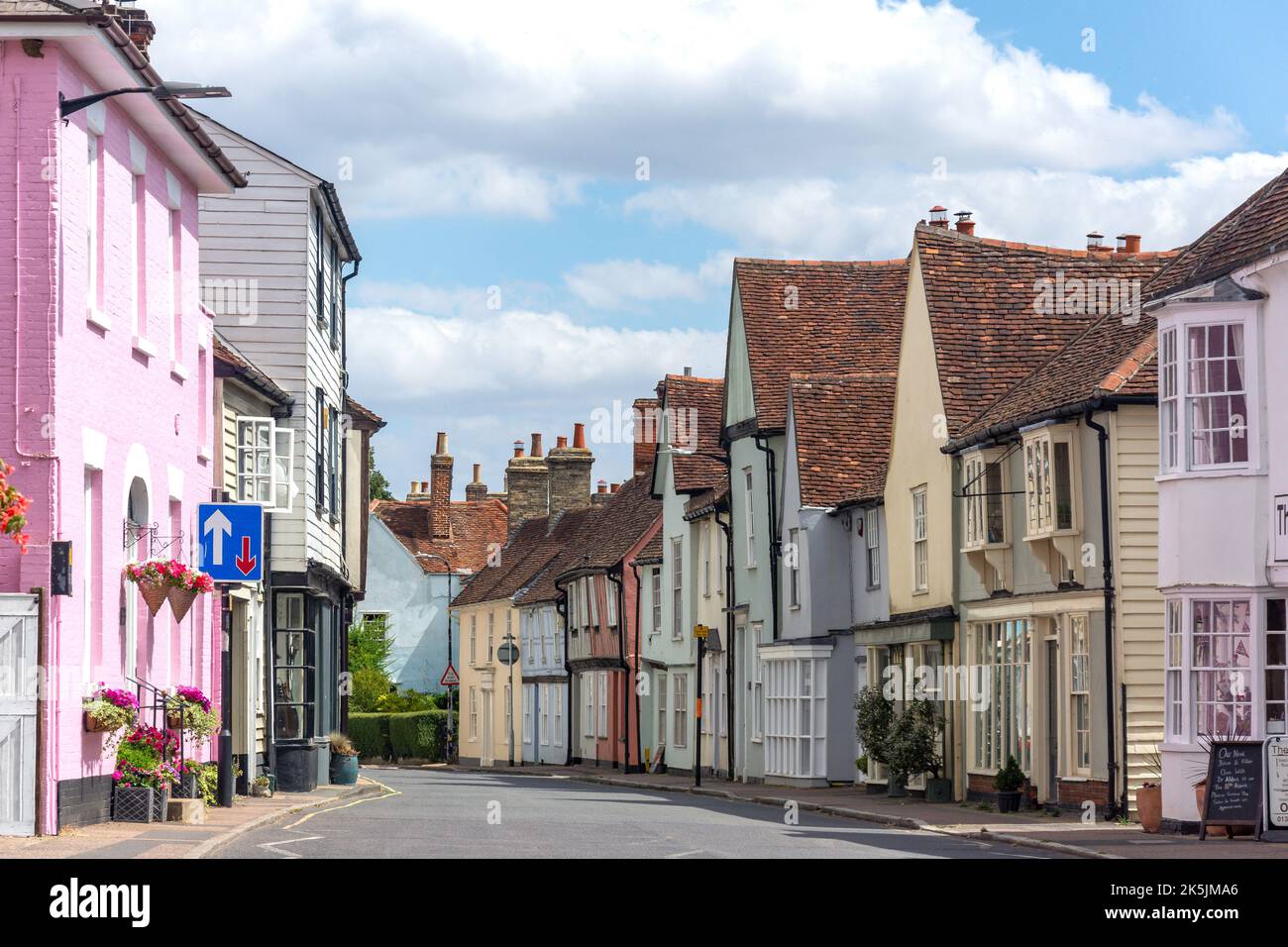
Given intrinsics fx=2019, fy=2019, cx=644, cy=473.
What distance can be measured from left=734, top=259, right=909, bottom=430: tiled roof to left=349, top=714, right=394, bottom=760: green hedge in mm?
30594

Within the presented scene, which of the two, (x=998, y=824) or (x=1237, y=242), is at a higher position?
(x=1237, y=242)

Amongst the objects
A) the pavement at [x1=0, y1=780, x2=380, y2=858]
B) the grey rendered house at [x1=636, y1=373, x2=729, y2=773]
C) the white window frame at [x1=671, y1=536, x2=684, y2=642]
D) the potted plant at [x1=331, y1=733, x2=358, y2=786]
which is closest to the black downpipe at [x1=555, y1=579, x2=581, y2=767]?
the grey rendered house at [x1=636, y1=373, x2=729, y2=773]

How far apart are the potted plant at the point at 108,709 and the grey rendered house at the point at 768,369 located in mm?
21234

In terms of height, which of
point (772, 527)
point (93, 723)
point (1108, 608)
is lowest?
point (93, 723)

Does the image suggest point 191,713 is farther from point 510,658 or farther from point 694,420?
point 510,658

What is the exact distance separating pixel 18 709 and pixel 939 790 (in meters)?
17.0

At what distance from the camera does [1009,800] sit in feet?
92.0

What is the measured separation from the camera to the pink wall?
1898 centimetres

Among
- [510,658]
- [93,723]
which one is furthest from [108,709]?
[510,658]

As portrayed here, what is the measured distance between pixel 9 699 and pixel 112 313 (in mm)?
5026

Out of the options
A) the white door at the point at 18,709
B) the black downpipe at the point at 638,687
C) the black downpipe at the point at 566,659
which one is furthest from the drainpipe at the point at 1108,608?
the black downpipe at the point at 566,659

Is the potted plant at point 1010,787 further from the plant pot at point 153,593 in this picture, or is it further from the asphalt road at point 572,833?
the plant pot at point 153,593
